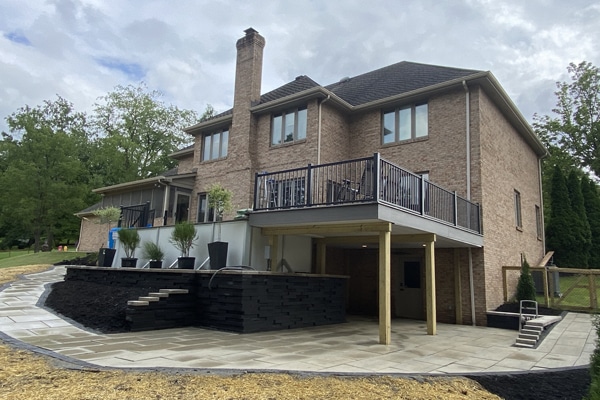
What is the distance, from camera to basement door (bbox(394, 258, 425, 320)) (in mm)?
13459

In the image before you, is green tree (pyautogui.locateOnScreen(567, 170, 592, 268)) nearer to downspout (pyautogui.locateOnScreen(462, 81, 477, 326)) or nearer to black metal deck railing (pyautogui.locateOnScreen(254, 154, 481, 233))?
downspout (pyautogui.locateOnScreen(462, 81, 477, 326))

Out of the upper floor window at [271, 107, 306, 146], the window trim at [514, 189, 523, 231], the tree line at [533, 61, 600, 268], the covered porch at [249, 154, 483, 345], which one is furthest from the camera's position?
the tree line at [533, 61, 600, 268]

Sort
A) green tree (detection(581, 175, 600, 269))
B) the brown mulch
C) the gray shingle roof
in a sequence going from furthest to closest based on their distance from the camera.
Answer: green tree (detection(581, 175, 600, 269)), the gray shingle roof, the brown mulch

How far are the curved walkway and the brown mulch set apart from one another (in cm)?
46

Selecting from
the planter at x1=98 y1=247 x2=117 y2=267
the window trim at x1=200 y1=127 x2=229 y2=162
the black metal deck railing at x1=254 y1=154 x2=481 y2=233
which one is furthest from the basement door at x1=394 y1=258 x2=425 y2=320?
the planter at x1=98 y1=247 x2=117 y2=267

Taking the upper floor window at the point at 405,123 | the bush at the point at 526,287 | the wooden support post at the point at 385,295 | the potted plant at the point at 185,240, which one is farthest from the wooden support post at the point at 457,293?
the potted plant at the point at 185,240

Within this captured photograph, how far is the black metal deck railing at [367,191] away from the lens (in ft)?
27.1

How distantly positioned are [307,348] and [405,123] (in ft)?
29.7

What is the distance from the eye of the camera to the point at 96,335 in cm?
755

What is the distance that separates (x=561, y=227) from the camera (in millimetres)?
19219

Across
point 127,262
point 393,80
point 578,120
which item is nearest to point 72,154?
point 127,262

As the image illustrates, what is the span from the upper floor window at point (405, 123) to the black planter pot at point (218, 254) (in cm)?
695

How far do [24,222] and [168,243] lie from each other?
21591 mm

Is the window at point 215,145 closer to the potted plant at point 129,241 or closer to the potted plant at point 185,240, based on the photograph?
the potted plant at point 129,241
